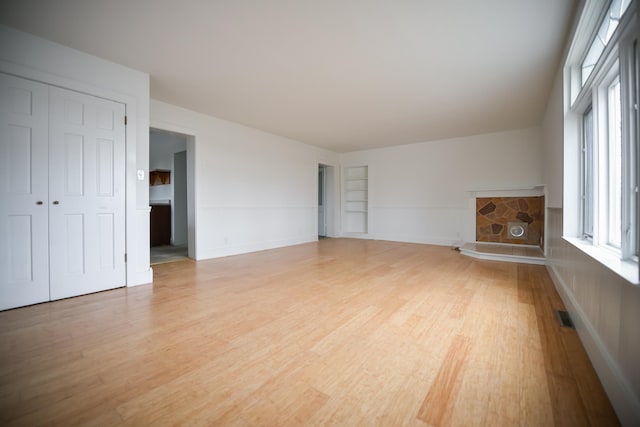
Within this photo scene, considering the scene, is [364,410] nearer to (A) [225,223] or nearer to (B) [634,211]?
(B) [634,211]

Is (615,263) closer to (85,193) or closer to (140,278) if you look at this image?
(140,278)

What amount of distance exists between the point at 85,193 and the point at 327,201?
6002 mm

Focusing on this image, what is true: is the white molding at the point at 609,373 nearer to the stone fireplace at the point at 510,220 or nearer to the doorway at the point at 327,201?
the stone fireplace at the point at 510,220

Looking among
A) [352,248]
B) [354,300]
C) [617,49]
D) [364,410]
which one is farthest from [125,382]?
[352,248]

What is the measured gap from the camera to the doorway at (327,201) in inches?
319

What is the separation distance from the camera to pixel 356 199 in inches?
321

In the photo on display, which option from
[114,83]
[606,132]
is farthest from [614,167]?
[114,83]

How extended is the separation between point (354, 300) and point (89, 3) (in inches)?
132

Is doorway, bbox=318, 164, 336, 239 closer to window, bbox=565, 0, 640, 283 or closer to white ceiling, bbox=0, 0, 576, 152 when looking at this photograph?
white ceiling, bbox=0, 0, 576, 152

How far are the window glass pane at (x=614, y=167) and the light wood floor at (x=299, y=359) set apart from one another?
79 cm

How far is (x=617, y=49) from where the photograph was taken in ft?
5.02

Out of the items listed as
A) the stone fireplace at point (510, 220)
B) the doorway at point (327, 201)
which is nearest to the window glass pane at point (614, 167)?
the stone fireplace at point (510, 220)

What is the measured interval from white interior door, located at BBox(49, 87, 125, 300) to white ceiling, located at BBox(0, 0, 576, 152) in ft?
2.16

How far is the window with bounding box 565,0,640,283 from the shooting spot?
135 centimetres
